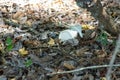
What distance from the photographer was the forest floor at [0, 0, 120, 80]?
319 cm

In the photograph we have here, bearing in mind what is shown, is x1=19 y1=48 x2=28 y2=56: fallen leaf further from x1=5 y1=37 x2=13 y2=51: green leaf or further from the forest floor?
x1=5 y1=37 x2=13 y2=51: green leaf

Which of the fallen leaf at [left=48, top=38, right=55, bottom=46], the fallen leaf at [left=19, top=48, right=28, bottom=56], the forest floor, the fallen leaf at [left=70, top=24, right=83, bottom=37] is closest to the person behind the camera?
the forest floor

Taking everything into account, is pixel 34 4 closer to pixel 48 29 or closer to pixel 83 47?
pixel 48 29

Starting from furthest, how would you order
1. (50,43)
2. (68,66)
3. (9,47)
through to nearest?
(50,43), (9,47), (68,66)

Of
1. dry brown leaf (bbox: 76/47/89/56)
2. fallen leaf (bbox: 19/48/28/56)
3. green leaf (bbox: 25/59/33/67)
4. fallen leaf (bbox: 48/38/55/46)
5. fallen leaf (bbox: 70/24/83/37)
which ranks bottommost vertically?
green leaf (bbox: 25/59/33/67)

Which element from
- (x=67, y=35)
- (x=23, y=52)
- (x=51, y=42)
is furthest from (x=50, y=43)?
(x=23, y=52)

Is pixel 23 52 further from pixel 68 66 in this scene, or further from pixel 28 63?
pixel 68 66

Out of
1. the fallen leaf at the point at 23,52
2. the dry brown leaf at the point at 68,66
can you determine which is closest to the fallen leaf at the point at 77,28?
the dry brown leaf at the point at 68,66

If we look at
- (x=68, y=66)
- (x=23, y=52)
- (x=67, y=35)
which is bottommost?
(x=68, y=66)

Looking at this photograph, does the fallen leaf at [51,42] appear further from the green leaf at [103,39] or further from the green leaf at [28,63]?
the green leaf at [103,39]

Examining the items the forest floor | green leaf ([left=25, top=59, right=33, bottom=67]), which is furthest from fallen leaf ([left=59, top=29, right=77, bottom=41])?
green leaf ([left=25, top=59, right=33, bottom=67])

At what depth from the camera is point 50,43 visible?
3494 millimetres

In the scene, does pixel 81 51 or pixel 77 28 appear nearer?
pixel 81 51

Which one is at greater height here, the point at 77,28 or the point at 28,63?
the point at 77,28
